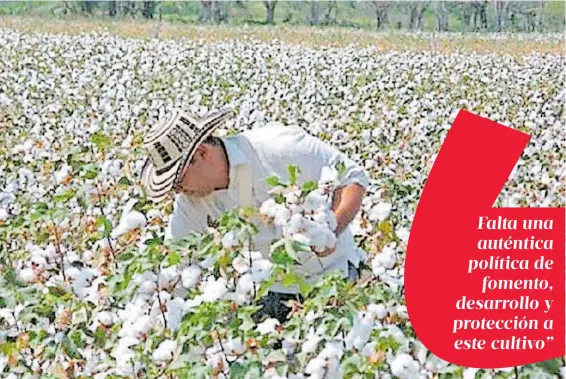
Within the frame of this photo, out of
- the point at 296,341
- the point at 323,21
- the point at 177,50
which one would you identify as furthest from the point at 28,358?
the point at 323,21

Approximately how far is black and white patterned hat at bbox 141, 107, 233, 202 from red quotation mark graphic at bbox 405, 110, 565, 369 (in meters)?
0.44

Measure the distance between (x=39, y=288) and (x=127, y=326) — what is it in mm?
314

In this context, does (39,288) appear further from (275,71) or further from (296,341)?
(275,71)

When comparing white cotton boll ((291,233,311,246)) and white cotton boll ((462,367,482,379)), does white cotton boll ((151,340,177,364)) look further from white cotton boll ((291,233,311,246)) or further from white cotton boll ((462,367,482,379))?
white cotton boll ((462,367,482,379))

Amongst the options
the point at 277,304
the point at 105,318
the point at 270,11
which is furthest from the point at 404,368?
the point at 270,11

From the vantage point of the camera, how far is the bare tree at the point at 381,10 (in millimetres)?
16305

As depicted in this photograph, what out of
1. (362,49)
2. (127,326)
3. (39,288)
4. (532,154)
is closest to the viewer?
(127,326)

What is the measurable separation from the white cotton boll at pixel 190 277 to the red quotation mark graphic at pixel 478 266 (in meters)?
0.31

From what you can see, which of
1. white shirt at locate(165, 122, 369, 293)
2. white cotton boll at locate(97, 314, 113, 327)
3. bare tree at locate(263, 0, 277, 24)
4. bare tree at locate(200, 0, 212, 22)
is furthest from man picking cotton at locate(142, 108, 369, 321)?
bare tree at locate(263, 0, 277, 24)

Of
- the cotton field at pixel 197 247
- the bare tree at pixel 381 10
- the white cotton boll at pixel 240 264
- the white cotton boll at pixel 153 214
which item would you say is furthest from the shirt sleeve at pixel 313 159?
the bare tree at pixel 381 10

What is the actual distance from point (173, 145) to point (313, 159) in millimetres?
296

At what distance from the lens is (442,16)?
40.0 ft

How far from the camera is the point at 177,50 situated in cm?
814

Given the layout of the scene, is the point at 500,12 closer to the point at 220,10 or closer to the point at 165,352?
the point at 220,10
